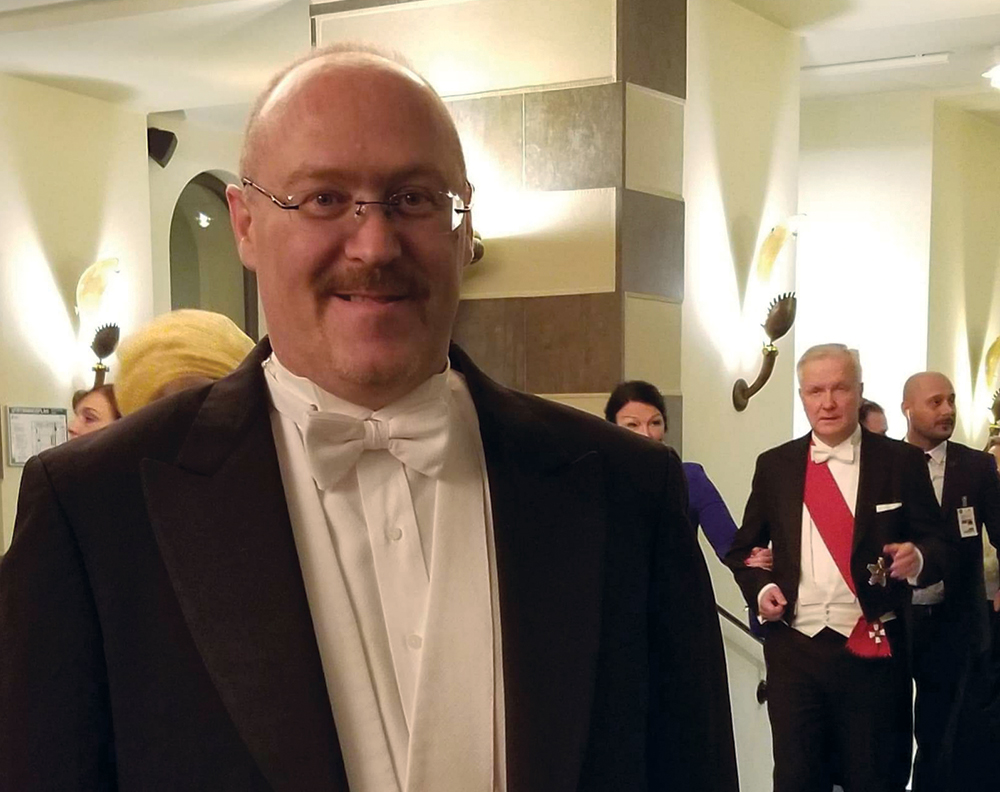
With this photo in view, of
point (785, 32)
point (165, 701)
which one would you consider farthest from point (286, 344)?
point (785, 32)

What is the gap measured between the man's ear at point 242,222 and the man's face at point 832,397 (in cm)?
278

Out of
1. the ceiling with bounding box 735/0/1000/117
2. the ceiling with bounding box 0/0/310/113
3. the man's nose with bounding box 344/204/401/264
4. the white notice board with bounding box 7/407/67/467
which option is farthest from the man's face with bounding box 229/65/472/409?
the white notice board with bounding box 7/407/67/467

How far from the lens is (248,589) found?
1.07 metres

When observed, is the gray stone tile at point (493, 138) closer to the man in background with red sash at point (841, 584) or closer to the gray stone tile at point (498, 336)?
the gray stone tile at point (498, 336)

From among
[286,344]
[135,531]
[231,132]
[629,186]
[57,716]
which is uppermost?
[231,132]

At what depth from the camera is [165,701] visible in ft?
3.40

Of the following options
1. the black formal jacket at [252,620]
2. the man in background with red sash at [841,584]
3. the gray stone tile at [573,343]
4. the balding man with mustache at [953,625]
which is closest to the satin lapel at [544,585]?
the black formal jacket at [252,620]

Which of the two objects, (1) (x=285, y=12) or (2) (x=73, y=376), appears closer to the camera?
(1) (x=285, y=12)

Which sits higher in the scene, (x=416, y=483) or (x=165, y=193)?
(x=165, y=193)

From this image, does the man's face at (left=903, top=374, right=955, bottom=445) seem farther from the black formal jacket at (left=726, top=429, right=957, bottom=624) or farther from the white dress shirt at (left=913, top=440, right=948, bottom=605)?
the black formal jacket at (left=726, top=429, right=957, bottom=624)

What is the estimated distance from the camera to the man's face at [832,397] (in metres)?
3.63

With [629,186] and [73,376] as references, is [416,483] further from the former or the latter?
[73,376]

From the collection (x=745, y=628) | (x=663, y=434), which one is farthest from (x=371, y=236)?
(x=745, y=628)

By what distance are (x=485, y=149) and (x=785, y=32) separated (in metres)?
1.88
